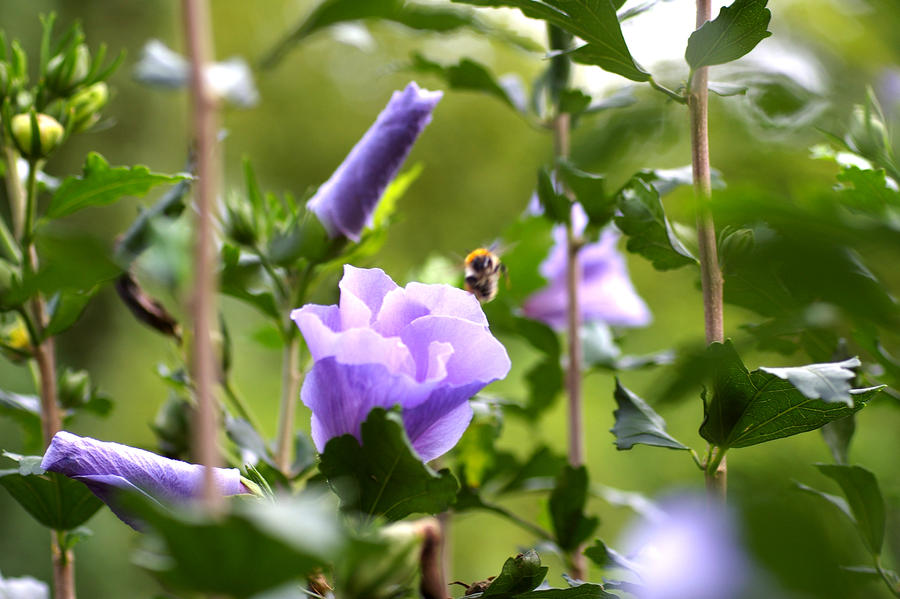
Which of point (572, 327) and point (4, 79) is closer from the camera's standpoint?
point (4, 79)

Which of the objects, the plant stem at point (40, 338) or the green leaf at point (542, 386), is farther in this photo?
the green leaf at point (542, 386)

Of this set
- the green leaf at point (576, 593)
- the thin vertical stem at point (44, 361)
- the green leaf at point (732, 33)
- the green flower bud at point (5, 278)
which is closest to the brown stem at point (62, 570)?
the thin vertical stem at point (44, 361)

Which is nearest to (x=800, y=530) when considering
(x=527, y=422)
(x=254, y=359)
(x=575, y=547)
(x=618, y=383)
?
(x=618, y=383)

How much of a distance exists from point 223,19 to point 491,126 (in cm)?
122

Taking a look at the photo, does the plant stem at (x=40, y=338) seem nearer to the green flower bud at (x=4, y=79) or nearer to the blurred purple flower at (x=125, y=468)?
the green flower bud at (x=4, y=79)

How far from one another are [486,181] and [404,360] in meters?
2.77

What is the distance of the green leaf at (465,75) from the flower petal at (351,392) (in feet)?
0.89

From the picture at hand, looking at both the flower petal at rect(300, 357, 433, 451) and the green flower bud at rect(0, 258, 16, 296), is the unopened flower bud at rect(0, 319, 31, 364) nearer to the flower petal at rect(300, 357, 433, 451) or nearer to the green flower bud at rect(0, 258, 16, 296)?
the green flower bud at rect(0, 258, 16, 296)

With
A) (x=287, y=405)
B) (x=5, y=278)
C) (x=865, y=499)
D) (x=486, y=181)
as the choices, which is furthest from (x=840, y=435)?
(x=486, y=181)

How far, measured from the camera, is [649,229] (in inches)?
11.3

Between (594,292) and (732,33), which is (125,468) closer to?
(732,33)

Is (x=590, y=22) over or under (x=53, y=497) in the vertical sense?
over

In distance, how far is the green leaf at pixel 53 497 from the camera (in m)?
0.29

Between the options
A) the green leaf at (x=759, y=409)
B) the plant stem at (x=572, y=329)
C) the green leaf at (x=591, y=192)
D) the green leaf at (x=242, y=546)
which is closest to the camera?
the green leaf at (x=242, y=546)
